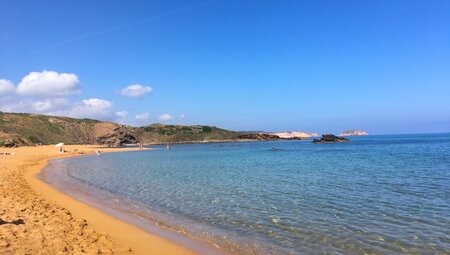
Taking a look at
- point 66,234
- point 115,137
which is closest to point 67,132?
point 115,137

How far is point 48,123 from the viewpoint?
150 meters

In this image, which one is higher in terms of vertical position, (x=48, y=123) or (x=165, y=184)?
(x=48, y=123)

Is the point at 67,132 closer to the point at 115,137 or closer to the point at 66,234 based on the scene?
the point at 115,137

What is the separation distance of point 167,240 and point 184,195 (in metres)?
9.34

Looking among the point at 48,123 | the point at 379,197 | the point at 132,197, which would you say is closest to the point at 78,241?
the point at 132,197

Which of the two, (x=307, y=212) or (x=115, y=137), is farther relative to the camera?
(x=115, y=137)

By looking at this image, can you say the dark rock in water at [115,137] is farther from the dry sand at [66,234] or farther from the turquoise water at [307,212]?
the dry sand at [66,234]

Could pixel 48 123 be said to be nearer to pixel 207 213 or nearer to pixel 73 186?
pixel 73 186

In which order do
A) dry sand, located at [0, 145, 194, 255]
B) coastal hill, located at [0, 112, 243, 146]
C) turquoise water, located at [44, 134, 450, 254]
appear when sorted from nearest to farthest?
1. dry sand, located at [0, 145, 194, 255]
2. turquoise water, located at [44, 134, 450, 254]
3. coastal hill, located at [0, 112, 243, 146]

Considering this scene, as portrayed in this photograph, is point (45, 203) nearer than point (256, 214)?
No

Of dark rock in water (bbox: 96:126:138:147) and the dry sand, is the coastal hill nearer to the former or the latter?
dark rock in water (bbox: 96:126:138:147)

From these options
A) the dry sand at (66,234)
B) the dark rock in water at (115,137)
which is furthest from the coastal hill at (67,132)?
the dry sand at (66,234)

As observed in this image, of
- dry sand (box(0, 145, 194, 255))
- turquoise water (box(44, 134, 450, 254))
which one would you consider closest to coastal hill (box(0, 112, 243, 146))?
turquoise water (box(44, 134, 450, 254))

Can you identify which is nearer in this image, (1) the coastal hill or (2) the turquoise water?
(2) the turquoise water
